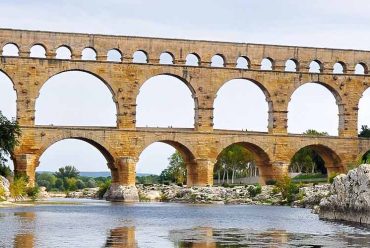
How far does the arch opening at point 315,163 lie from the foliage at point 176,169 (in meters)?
12.7

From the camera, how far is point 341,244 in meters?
24.9

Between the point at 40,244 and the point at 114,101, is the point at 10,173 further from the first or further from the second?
the point at 40,244

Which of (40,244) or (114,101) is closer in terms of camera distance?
(40,244)

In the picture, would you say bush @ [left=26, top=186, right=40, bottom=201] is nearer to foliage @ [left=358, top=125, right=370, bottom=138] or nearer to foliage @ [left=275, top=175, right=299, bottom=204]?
foliage @ [left=275, top=175, right=299, bottom=204]

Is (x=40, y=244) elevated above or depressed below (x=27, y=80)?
below

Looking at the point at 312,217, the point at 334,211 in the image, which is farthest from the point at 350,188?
the point at 312,217

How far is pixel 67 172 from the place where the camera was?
6004 inches

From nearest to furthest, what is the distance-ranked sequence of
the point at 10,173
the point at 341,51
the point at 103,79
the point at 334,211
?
the point at 334,211 < the point at 10,173 < the point at 103,79 < the point at 341,51

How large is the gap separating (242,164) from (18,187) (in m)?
50.2

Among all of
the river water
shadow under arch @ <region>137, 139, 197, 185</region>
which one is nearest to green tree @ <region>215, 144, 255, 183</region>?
shadow under arch @ <region>137, 139, 197, 185</region>

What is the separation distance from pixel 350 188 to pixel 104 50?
32359mm

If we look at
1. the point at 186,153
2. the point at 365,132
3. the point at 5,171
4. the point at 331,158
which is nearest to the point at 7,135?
the point at 5,171

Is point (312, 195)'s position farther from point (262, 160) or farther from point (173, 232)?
point (173, 232)

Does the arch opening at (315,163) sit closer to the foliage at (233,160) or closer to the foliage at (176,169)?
the foliage at (233,160)
